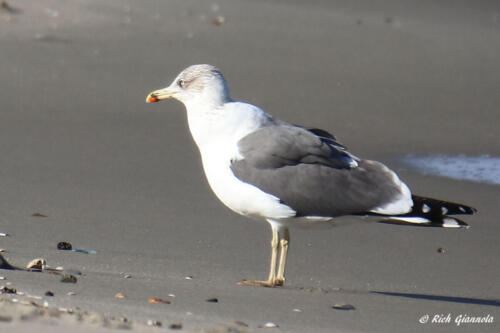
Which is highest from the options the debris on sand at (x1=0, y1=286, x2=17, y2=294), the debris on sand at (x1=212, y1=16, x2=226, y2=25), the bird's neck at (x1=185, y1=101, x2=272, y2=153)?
the debris on sand at (x1=212, y1=16, x2=226, y2=25)

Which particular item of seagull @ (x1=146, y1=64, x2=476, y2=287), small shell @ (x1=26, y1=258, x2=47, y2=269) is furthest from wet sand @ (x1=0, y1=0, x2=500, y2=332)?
seagull @ (x1=146, y1=64, x2=476, y2=287)

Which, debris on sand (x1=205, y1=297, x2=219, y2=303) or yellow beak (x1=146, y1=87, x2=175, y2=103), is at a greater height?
yellow beak (x1=146, y1=87, x2=175, y2=103)

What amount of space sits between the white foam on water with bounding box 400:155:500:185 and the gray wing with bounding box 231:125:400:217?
10.4 ft

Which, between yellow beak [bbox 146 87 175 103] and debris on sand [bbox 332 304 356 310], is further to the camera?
yellow beak [bbox 146 87 175 103]

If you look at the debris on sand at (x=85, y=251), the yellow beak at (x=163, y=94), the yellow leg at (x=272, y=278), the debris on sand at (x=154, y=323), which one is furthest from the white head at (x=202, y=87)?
the debris on sand at (x=154, y=323)

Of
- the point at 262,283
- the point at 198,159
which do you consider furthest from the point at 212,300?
the point at 198,159

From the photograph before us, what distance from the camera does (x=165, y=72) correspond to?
11.3 m

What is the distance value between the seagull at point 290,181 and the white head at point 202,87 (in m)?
0.16

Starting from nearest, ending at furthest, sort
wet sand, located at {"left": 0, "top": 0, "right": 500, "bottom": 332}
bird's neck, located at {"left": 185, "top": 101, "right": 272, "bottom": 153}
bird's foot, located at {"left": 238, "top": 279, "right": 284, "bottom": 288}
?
wet sand, located at {"left": 0, "top": 0, "right": 500, "bottom": 332} → bird's foot, located at {"left": 238, "top": 279, "right": 284, "bottom": 288} → bird's neck, located at {"left": 185, "top": 101, "right": 272, "bottom": 153}

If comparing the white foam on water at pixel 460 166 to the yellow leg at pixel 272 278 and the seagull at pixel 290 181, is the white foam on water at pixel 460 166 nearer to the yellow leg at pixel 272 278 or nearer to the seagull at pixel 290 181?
the seagull at pixel 290 181

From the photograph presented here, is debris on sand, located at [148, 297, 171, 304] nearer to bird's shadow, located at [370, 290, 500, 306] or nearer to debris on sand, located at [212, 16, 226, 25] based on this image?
bird's shadow, located at [370, 290, 500, 306]

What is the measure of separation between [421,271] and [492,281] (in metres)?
0.40

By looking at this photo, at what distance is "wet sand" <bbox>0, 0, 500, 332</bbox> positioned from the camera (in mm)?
5059

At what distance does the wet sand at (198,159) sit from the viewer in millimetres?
5059
